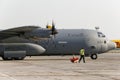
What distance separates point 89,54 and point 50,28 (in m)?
6.09

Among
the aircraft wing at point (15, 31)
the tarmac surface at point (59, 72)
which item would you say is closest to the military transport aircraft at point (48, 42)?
the aircraft wing at point (15, 31)

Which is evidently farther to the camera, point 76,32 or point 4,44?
point 76,32

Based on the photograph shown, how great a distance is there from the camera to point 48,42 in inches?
1548

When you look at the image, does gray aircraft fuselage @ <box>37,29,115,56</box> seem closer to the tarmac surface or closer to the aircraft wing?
the aircraft wing

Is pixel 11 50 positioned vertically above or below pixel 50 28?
below

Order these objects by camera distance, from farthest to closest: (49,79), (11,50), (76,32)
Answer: (76,32) → (11,50) → (49,79)

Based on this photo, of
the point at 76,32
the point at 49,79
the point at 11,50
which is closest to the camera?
the point at 49,79

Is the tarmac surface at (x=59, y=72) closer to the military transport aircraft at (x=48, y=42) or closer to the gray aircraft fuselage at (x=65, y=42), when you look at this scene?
the military transport aircraft at (x=48, y=42)

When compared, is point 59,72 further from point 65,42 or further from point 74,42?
point 74,42

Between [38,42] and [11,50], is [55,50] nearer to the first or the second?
[38,42]

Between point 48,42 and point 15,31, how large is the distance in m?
4.46

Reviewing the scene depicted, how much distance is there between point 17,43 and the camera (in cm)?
3812

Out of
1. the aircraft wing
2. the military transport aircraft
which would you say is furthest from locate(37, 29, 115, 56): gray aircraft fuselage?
the aircraft wing

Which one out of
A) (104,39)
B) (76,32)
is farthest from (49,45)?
(104,39)
